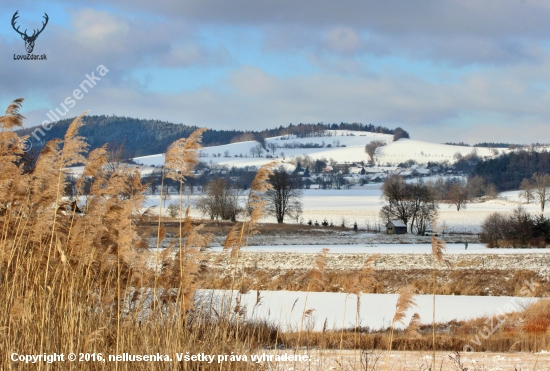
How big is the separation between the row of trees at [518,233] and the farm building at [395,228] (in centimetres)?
1556

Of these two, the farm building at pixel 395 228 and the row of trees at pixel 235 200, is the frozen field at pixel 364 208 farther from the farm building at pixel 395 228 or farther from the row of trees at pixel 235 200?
the farm building at pixel 395 228

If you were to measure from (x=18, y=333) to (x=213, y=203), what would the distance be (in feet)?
190

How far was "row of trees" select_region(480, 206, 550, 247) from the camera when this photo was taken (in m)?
40.2

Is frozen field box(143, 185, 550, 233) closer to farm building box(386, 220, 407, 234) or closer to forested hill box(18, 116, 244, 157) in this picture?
farm building box(386, 220, 407, 234)

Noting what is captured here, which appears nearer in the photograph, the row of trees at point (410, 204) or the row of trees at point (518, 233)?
the row of trees at point (518, 233)

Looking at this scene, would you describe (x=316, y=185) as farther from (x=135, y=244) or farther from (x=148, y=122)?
(x=135, y=244)

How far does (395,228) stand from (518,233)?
1813 cm

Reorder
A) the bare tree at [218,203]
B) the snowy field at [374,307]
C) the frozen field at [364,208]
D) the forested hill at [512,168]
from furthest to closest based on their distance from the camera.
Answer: the forested hill at [512,168] < the frozen field at [364,208] < the bare tree at [218,203] < the snowy field at [374,307]

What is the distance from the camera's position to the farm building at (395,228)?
190ft

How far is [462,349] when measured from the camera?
11.9m

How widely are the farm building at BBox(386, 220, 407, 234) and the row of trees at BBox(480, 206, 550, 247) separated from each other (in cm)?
1556

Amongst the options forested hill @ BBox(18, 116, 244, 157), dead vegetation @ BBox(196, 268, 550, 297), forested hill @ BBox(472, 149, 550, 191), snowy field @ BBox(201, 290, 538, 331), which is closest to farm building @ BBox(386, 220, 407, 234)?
dead vegetation @ BBox(196, 268, 550, 297)

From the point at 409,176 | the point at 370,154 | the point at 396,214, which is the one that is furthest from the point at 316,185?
the point at 396,214

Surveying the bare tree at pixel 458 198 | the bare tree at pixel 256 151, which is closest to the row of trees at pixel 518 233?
the bare tree at pixel 458 198
